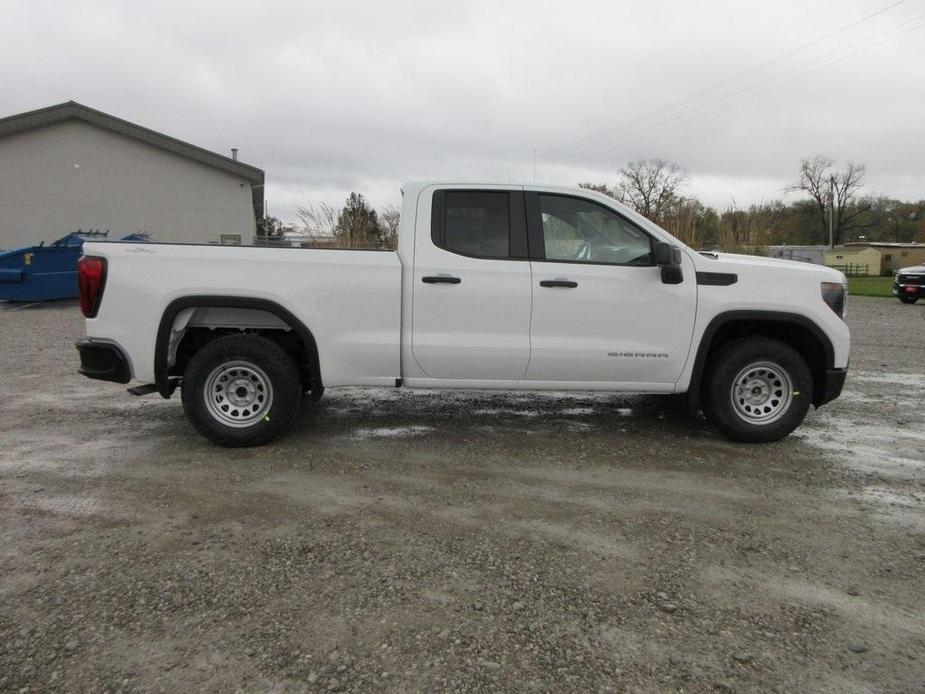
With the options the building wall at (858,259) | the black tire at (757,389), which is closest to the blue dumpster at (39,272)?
the black tire at (757,389)

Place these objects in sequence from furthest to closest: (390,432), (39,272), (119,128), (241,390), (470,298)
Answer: (119,128) → (39,272) → (390,432) → (241,390) → (470,298)

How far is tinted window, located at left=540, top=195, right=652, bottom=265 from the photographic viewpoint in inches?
202

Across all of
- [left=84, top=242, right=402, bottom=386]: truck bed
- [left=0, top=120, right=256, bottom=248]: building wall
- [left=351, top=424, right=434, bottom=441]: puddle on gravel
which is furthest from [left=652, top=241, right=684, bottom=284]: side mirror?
[left=0, top=120, right=256, bottom=248]: building wall

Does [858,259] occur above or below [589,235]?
above

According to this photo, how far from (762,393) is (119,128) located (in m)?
22.9

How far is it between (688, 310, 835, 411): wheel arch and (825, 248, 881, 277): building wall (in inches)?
2170

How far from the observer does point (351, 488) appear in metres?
4.32

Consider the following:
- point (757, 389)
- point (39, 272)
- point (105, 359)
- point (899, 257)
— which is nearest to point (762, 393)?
point (757, 389)

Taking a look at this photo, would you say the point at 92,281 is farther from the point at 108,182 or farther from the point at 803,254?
the point at 803,254

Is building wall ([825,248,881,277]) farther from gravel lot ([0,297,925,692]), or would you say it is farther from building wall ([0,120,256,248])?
gravel lot ([0,297,925,692])

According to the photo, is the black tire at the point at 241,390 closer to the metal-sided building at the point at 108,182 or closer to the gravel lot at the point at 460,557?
the gravel lot at the point at 460,557

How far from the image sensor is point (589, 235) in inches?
205

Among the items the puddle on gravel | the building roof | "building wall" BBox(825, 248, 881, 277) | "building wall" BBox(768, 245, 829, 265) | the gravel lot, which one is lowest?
the gravel lot

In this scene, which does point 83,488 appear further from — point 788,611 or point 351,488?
point 788,611
